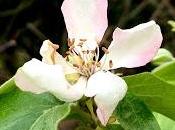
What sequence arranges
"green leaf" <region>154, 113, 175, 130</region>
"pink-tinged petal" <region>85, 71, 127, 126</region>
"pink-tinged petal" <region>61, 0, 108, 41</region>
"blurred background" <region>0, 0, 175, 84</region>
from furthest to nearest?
"blurred background" <region>0, 0, 175, 84</region>
"green leaf" <region>154, 113, 175, 130</region>
"pink-tinged petal" <region>61, 0, 108, 41</region>
"pink-tinged petal" <region>85, 71, 127, 126</region>

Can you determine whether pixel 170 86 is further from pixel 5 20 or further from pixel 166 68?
pixel 5 20

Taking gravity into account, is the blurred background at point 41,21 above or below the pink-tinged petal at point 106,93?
below

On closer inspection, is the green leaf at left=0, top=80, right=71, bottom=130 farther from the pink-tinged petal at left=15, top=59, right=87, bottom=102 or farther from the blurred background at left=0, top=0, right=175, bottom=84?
the blurred background at left=0, top=0, right=175, bottom=84

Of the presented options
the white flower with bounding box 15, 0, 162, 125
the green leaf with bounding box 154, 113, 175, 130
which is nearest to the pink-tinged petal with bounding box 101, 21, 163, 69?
the white flower with bounding box 15, 0, 162, 125

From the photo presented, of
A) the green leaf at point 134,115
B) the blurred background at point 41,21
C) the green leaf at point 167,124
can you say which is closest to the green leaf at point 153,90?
the green leaf at point 134,115

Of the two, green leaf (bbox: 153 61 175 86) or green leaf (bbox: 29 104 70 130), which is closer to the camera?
green leaf (bbox: 29 104 70 130)

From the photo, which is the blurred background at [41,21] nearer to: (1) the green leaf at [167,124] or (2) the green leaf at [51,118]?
(1) the green leaf at [167,124]

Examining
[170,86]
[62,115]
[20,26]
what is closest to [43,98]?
[62,115]
